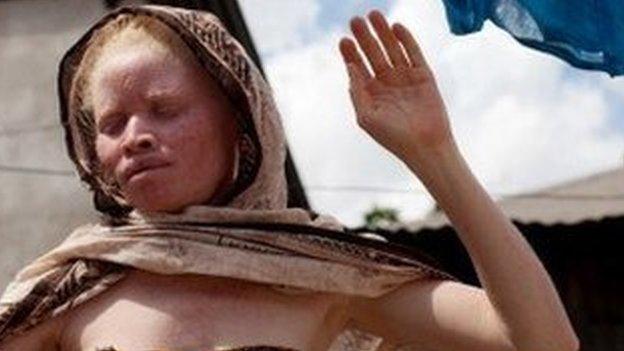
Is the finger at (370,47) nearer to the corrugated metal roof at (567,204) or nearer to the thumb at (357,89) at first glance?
the thumb at (357,89)

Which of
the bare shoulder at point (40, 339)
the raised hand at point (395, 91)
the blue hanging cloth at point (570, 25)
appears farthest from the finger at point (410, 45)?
the bare shoulder at point (40, 339)

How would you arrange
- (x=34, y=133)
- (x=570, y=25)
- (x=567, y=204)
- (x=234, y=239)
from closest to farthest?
(x=234, y=239) → (x=570, y=25) → (x=34, y=133) → (x=567, y=204)

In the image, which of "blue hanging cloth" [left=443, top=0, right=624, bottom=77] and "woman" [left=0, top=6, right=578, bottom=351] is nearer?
"woman" [left=0, top=6, right=578, bottom=351]

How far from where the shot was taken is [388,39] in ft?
6.23

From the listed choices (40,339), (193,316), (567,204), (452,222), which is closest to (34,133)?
(567,204)

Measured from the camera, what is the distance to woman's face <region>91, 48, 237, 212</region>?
1917 mm

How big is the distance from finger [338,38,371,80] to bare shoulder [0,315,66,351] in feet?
1.78

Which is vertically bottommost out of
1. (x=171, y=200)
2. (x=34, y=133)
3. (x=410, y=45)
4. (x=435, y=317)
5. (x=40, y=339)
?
(x=34, y=133)

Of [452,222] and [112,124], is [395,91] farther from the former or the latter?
[112,124]

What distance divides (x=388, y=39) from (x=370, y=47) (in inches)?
1.1

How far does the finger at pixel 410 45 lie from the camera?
189cm

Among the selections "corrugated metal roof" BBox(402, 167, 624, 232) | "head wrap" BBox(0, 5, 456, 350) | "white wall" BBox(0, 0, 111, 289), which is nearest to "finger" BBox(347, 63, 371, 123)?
"head wrap" BBox(0, 5, 456, 350)

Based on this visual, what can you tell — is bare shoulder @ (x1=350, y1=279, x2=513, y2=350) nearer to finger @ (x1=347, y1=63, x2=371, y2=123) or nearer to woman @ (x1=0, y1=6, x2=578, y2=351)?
woman @ (x1=0, y1=6, x2=578, y2=351)

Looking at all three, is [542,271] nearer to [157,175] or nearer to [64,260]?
[157,175]
